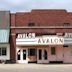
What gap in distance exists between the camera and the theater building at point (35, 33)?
5750 cm

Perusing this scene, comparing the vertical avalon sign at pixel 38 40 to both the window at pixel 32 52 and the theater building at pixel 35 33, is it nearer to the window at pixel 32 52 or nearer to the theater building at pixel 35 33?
the theater building at pixel 35 33

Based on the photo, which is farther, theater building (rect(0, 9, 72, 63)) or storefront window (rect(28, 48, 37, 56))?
storefront window (rect(28, 48, 37, 56))

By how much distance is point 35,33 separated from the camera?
57625 millimetres

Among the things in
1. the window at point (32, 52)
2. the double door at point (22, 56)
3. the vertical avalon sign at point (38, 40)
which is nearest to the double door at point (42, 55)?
the window at point (32, 52)

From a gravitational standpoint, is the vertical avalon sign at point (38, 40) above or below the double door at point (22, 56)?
above

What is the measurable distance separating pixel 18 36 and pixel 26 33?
1.60 metres

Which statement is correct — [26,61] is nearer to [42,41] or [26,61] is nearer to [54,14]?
[42,41]

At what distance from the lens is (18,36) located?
5672 cm

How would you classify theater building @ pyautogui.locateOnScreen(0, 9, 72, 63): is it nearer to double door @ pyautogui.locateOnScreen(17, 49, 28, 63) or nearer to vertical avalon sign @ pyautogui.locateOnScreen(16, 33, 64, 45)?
double door @ pyautogui.locateOnScreen(17, 49, 28, 63)

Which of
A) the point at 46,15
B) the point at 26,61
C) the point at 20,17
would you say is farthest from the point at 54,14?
the point at 26,61

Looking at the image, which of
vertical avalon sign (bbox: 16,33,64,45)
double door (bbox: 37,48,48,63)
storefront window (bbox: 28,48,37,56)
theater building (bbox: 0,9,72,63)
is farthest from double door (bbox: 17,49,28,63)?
vertical avalon sign (bbox: 16,33,64,45)

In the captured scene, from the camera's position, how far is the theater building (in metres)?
57.5

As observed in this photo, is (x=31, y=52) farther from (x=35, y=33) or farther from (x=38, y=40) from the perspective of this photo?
(x=38, y=40)

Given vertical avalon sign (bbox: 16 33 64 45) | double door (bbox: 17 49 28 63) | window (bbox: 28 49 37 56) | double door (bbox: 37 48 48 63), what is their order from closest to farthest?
1. vertical avalon sign (bbox: 16 33 64 45)
2. double door (bbox: 37 48 48 63)
3. double door (bbox: 17 49 28 63)
4. window (bbox: 28 49 37 56)
